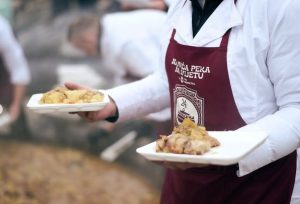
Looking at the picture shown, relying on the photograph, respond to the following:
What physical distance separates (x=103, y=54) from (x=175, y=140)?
6.30 feet

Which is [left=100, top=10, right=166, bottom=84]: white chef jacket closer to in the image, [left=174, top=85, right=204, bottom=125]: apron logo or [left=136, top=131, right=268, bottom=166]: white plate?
[left=174, top=85, right=204, bottom=125]: apron logo

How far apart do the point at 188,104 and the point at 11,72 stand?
1.74 metres

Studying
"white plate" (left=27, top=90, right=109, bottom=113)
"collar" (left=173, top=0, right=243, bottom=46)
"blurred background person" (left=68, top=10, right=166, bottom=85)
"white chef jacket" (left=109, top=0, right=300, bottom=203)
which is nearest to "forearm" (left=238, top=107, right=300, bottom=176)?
"white chef jacket" (left=109, top=0, right=300, bottom=203)

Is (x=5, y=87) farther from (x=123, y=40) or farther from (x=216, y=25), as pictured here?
(x=216, y=25)

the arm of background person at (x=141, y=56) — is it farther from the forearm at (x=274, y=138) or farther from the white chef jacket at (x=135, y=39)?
the forearm at (x=274, y=138)

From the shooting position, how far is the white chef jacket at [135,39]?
3080 mm

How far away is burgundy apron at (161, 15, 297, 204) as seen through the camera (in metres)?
1.47

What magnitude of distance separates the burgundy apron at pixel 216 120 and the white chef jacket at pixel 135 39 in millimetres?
1493

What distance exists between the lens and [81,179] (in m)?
3.21

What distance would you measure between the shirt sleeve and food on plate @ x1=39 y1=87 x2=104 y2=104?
1.50 ft

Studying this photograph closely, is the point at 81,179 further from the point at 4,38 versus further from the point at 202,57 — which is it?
the point at 202,57

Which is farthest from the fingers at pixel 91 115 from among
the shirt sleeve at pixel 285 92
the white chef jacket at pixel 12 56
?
the white chef jacket at pixel 12 56

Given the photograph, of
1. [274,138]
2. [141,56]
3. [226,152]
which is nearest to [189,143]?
[226,152]

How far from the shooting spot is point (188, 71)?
152cm
